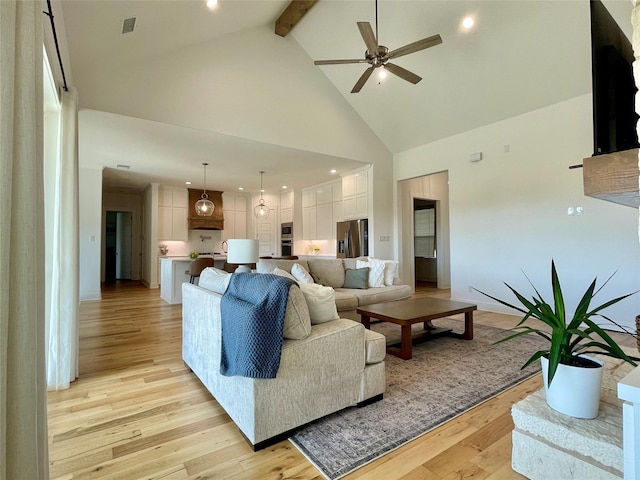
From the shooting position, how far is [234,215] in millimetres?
9555

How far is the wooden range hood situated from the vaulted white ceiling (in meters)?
2.44

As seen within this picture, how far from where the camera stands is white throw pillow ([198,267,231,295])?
2.28m

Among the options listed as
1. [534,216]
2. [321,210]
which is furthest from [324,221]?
[534,216]

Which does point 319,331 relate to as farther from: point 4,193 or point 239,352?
point 4,193

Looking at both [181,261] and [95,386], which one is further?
[181,261]

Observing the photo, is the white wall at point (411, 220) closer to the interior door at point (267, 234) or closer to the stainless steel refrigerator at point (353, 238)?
the stainless steel refrigerator at point (353, 238)

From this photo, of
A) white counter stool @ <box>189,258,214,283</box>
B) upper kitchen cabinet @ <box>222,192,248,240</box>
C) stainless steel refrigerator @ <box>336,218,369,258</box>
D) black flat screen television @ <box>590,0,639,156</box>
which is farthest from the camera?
upper kitchen cabinet @ <box>222,192,248,240</box>

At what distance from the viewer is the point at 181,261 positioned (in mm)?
5797

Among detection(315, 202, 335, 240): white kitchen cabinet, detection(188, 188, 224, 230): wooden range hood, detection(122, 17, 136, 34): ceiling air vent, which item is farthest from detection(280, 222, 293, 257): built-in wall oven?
detection(122, 17, 136, 34): ceiling air vent

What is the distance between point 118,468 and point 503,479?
183cm

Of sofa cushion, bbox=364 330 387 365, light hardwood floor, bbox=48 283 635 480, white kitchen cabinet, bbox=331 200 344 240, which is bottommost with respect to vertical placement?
light hardwood floor, bbox=48 283 635 480

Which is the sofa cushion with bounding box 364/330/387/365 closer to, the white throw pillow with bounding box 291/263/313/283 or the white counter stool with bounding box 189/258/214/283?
the white throw pillow with bounding box 291/263/313/283

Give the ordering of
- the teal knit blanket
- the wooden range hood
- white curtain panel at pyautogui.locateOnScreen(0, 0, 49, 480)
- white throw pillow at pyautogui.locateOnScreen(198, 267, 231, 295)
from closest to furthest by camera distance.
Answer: white curtain panel at pyautogui.locateOnScreen(0, 0, 49, 480) → the teal knit blanket → white throw pillow at pyautogui.locateOnScreen(198, 267, 231, 295) → the wooden range hood

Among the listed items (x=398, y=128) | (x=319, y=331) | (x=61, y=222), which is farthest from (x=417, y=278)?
(x=61, y=222)
